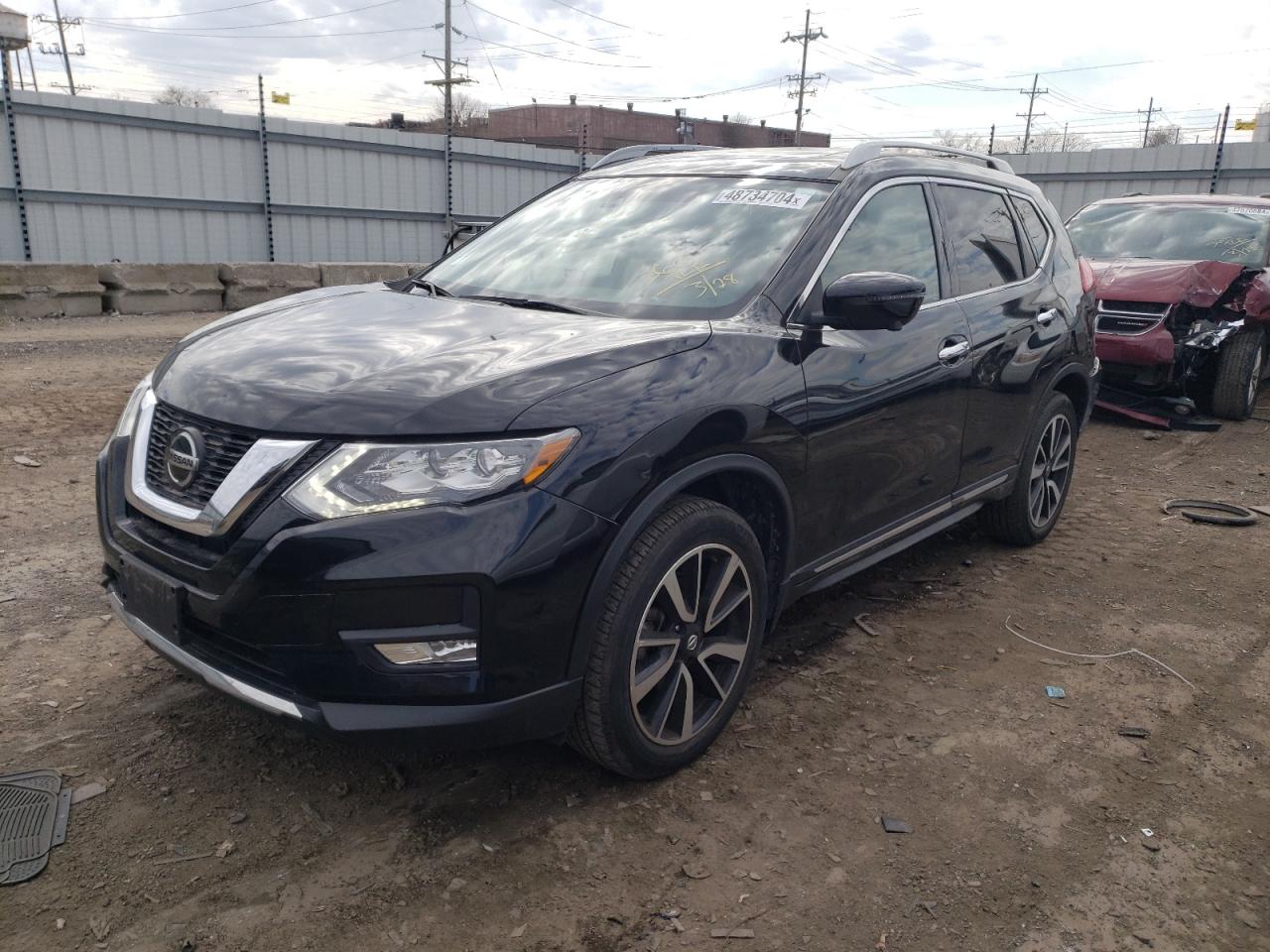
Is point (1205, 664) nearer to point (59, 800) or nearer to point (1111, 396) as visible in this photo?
point (59, 800)

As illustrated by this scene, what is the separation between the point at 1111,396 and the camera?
335 inches

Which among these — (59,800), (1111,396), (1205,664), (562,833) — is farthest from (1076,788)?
(1111,396)

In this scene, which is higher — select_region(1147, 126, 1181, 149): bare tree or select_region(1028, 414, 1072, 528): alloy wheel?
select_region(1147, 126, 1181, 149): bare tree

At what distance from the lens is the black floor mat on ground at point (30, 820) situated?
2.46 meters

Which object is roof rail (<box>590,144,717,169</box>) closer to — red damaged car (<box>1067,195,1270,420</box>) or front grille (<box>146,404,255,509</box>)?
front grille (<box>146,404,255,509</box>)

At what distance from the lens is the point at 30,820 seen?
103 inches

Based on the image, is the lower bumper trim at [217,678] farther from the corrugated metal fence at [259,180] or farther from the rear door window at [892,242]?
the corrugated metal fence at [259,180]

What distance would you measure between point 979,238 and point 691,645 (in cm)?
258

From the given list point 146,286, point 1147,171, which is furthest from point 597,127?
point 146,286

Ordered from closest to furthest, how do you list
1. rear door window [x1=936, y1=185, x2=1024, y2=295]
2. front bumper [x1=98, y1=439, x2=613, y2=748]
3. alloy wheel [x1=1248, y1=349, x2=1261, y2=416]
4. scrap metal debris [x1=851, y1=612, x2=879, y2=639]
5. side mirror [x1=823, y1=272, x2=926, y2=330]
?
1. front bumper [x1=98, y1=439, x2=613, y2=748]
2. side mirror [x1=823, y1=272, x2=926, y2=330]
3. scrap metal debris [x1=851, y1=612, x2=879, y2=639]
4. rear door window [x1=936, y1=185, x2=1024, y2=295]
5. alloy wheel [x1=1248, y1=349, x2=1261, y2=416]

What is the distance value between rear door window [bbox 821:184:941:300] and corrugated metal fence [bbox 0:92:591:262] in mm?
13271

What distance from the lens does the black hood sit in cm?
241

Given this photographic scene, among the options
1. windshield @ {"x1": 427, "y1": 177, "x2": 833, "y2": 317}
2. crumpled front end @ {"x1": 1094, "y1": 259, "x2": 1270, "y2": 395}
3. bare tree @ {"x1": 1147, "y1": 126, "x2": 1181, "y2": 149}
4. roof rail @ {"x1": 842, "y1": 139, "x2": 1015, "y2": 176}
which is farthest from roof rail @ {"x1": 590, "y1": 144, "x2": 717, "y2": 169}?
bare tree @ {"x1": 1147, "y1": 126, "x2": 1181, "y2": 149}

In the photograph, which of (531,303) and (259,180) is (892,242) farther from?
(259,180)
